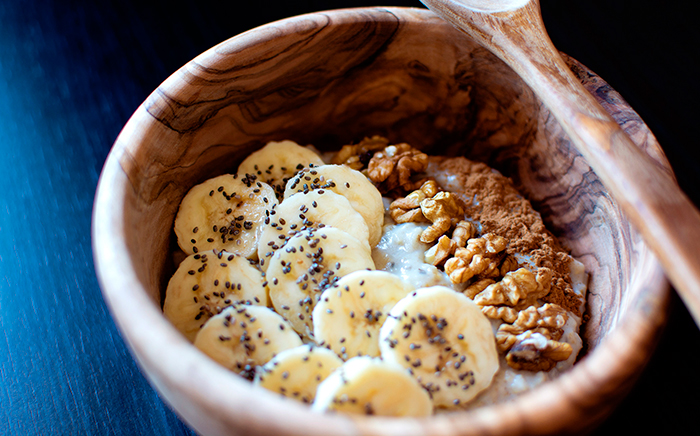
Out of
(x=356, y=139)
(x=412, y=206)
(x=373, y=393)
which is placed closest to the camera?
(x=373, y=393)

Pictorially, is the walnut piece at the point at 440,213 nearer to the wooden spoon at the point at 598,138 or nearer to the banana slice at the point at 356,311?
the banana slice at the point at 356,311

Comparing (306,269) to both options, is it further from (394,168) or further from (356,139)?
(356,139)

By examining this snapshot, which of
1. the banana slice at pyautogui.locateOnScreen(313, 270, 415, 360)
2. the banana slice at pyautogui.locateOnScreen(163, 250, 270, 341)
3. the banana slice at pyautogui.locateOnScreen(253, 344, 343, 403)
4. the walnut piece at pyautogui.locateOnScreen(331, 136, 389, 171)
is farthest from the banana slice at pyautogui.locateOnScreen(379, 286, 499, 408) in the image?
the walnut piece at pyautogui.locateOnScreen(331, 136, 389, 171)

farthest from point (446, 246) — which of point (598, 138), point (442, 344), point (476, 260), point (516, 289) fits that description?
point (598, 138)

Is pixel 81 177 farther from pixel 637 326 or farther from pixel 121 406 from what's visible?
pixel 637 326

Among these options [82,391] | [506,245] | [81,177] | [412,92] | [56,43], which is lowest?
[82,391]

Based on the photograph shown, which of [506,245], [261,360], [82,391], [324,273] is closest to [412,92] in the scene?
[506,245]
